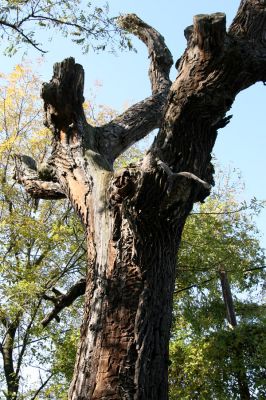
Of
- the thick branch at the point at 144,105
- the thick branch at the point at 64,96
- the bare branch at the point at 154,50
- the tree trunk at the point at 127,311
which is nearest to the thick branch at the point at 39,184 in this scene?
the thick branch at the point at 64,96

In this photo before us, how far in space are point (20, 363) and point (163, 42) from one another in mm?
8156

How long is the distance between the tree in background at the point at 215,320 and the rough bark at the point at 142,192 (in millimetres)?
3105

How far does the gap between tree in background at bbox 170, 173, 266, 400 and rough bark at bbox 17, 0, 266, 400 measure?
3105 millimetres

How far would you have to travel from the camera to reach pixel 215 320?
1146 centimetres

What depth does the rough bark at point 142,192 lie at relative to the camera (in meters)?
2.95

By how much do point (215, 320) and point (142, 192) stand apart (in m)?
9.22

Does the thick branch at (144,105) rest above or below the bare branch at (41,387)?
above

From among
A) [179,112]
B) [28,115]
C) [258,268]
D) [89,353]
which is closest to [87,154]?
[179,112]

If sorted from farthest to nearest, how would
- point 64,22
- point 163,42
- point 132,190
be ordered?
1. point 163,42
2. point 64,22
3. point 132,190

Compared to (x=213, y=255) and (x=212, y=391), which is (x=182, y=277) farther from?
(x=212, y=391)

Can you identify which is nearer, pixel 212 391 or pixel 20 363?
pixel 212 391

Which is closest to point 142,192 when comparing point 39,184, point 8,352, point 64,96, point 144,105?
point 64,96

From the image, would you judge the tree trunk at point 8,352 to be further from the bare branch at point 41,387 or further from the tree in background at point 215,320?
the tree in background at point 215,320

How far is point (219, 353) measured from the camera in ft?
27.5
